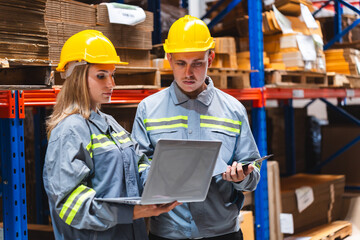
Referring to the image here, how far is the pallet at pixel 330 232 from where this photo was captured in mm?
5910

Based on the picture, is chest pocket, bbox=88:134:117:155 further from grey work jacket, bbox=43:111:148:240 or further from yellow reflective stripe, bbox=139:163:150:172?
yellow reflective stripe, bbox=139:163:150:172

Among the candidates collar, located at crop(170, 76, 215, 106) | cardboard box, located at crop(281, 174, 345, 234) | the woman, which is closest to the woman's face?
the woman

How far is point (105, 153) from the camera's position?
2559mm

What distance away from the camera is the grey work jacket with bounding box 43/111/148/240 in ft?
7.86

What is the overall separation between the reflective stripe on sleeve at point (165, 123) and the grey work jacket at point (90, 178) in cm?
26

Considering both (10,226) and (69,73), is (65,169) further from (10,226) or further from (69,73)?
(10,226)

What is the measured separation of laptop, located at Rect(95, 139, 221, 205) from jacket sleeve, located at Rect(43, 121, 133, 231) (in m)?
0.07

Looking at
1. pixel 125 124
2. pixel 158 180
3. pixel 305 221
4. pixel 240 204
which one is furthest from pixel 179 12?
pixel 158 180

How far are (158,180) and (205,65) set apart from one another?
939 millimetres

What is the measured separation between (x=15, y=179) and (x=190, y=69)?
1.26 metres

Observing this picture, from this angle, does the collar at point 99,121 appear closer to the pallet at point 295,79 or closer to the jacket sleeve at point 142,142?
the jacket sleeve at point 142,142

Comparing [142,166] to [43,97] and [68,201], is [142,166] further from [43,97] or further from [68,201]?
[43,97]

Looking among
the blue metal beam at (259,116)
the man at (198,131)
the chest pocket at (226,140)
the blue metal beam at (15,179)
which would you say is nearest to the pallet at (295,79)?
the blue metal beam at (259,116)

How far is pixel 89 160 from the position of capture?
2.50 meters
